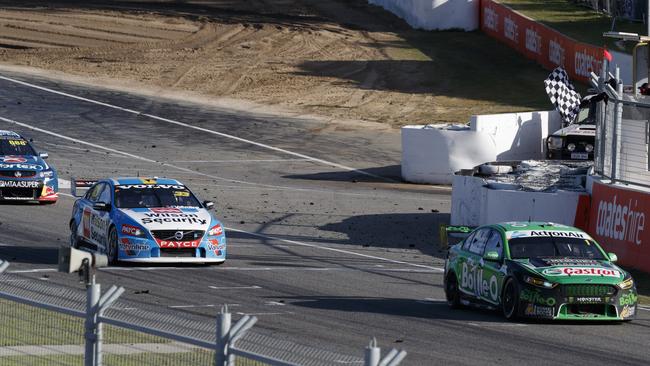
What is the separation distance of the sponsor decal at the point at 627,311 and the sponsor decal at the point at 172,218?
7.17 metres

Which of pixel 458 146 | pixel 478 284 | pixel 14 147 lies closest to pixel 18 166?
pixel 14 147

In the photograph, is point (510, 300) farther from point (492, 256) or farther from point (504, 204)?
point (504, 204)

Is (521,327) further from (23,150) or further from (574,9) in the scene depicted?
(574,9)

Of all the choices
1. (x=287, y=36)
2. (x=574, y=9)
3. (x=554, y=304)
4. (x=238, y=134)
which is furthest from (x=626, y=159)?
(x=574, y=9)

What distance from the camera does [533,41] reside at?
166ft

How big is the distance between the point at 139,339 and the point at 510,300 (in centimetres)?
650

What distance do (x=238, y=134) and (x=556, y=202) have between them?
63.2ft

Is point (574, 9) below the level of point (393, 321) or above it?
above

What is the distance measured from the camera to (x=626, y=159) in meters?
22.7

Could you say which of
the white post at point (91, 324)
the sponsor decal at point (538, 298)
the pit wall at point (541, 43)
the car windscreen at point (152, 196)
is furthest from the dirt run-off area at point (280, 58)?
the white post at point (91, 324)

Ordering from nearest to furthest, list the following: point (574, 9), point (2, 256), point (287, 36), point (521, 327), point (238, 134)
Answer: point (521, 327)
point (2, 256)
point (238, 134)
point (287, 36)
point (574, 9)

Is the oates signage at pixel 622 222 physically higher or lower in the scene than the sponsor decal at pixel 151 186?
lower

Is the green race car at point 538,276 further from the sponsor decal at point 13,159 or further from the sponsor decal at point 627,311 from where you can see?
the sponsor decal at point 13,159

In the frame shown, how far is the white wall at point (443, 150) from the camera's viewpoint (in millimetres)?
34531
